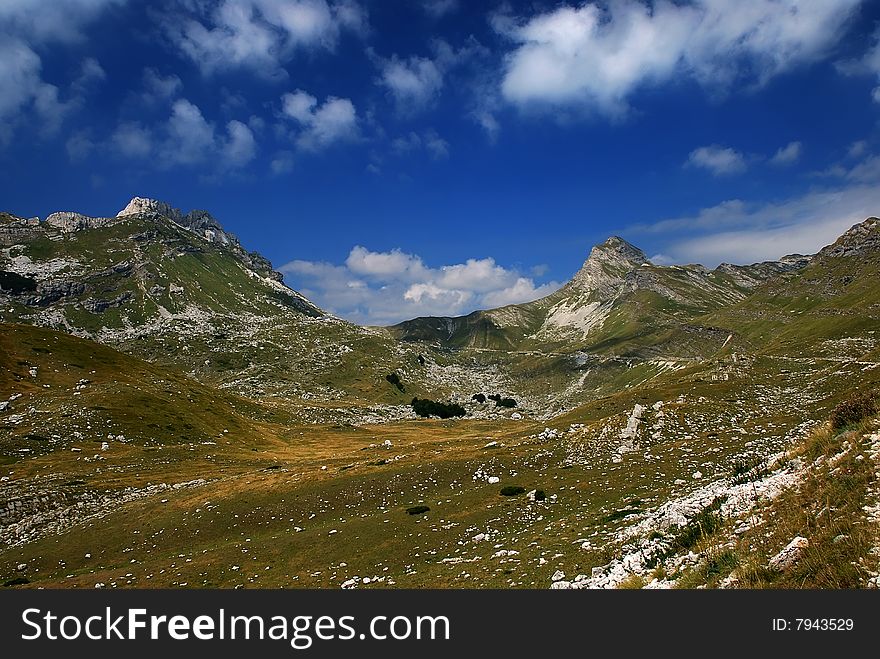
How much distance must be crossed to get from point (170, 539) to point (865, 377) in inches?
3083

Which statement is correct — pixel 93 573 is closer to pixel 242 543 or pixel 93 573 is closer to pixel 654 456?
pixel 242 543

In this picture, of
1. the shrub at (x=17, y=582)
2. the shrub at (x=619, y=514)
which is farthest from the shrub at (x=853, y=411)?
the shrub at (x=17, y=582)

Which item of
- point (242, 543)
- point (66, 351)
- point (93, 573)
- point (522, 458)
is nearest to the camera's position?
→ point (93, 573)

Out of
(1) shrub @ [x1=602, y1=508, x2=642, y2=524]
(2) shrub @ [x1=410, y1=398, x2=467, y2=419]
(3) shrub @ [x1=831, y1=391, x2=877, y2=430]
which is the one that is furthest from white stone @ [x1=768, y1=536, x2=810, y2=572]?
(2) shrub @ [x1=410, y1=398, x2=467, y2=419]

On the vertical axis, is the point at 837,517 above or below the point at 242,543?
above

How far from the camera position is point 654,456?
36.9m

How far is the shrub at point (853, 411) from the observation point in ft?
51.6

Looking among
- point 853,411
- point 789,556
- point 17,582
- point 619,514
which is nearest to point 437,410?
point 17,582

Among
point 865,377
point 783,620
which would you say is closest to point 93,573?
point 783,620

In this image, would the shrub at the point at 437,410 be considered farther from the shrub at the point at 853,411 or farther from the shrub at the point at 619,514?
the shrub at the point at 853,411

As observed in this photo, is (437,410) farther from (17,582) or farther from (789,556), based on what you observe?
(789,556)

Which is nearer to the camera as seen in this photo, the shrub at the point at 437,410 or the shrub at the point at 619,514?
the shrub at the point at 619,514

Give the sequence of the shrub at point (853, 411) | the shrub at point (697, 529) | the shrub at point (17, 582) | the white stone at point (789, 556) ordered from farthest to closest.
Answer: the shrub at point (17, 582) → the shrub at point (853, 411) → the shrub at point (697, 529) → the white stone at point (789, 556)

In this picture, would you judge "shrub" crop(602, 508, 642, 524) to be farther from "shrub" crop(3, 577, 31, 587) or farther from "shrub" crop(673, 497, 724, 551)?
"shrub" crop(3, 577, 31, 587)
